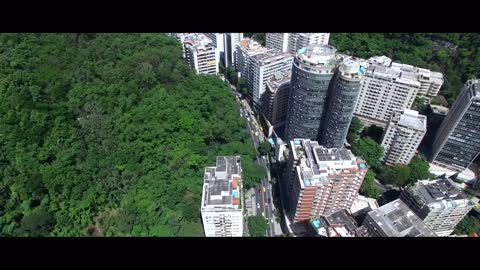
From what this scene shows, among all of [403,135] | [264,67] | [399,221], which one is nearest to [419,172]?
[403,135]

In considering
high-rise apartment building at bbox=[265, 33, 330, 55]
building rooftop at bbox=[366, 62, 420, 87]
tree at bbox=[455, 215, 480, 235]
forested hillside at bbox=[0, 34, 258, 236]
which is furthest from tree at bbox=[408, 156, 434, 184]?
high-rise apartment building at bbox=[265, 33, 330, 55]

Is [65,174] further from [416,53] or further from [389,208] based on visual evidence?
[416,53]

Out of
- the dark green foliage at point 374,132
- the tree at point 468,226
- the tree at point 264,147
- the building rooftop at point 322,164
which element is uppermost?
the building rooftop at point 322,164

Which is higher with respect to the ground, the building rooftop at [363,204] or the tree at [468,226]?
the tree at [468,226]

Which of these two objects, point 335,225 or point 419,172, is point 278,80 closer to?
point 419,172

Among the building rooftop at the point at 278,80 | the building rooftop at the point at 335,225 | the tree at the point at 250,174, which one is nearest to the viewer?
the building rooftop at the point at 335,225

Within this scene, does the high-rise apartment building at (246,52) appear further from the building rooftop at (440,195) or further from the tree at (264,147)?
the building rooftop at (440,195)

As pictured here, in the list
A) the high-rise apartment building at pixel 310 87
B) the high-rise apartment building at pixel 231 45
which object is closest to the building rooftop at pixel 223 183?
the high-rise apartment building at pixel 310 87
